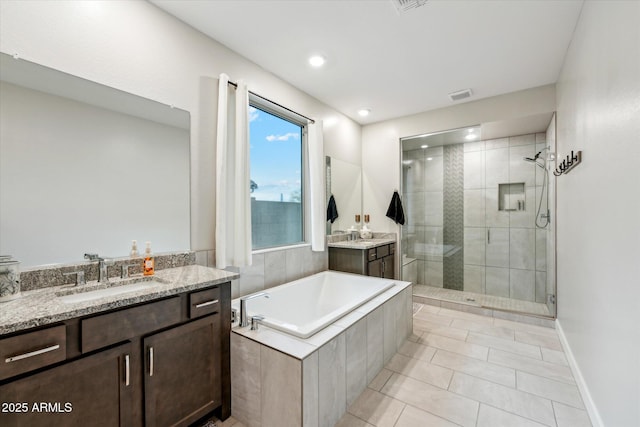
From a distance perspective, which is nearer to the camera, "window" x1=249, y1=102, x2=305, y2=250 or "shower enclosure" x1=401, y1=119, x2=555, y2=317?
"window" x1=249, y1=102, x2=305, y2=250

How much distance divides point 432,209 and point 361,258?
1.80 m

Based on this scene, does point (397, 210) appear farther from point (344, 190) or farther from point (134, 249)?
point (134, 249)

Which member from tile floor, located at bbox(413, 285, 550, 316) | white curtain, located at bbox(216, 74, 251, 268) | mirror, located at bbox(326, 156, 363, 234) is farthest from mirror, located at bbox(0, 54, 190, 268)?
tile floor, located at bbox(413, 285, 550, 316)

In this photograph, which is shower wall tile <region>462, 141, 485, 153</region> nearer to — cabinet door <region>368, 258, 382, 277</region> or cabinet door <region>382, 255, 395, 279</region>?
cabinet door <region>382, 255, 395, 279</region>

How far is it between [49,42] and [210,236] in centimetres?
144

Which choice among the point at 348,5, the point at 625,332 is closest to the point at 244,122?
the point at 348,5

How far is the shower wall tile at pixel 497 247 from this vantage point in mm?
3945

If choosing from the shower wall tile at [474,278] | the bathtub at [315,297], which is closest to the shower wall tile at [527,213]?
the shower wall tile at [474,278]

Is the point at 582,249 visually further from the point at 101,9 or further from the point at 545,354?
the point at 101,9

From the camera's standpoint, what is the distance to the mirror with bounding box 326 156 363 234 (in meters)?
3.65

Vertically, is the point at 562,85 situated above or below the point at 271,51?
below

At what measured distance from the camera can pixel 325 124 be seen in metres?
3.54

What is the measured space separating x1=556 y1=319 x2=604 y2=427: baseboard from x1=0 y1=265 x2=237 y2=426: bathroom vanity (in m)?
2.22

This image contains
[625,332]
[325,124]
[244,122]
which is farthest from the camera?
[325,124]
